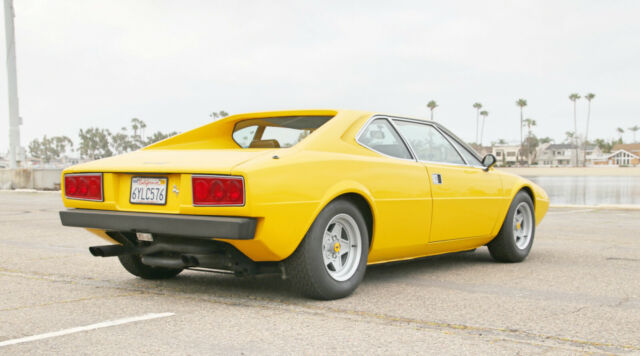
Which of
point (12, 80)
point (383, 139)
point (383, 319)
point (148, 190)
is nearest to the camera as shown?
point (383, 319)

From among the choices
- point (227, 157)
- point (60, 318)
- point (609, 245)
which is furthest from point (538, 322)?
point (609, 245)

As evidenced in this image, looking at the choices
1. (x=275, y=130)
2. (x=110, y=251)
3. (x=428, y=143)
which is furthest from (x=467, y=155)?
(x=110, y=251)

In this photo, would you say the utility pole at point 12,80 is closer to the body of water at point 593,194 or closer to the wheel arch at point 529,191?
the body of water at point 593,194

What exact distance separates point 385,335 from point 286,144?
Answer: 2279 mm

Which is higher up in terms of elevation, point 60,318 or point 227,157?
point 227,157

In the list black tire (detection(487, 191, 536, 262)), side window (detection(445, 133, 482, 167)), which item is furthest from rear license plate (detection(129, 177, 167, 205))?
black tire (detection(487, 191, 536, 262))

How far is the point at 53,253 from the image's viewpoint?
7.07m

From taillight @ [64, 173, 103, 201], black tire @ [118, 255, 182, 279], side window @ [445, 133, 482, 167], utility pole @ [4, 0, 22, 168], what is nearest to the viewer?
taillight @ [64, 173, 103, 201]

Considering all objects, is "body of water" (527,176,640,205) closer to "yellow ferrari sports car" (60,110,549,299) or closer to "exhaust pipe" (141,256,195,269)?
"yellow ferrari sports car" (60,110,549,299)

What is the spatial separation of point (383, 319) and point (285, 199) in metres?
0.94

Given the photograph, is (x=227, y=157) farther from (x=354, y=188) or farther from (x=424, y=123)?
(x=424, y=123)

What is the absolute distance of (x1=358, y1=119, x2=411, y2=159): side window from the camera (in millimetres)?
5148

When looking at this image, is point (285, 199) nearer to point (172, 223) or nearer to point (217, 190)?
point (217, 190)

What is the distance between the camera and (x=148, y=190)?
14.6 ft
